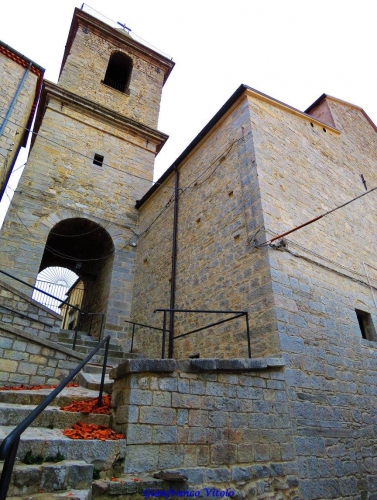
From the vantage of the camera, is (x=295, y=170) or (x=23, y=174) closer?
(x=295, y=170)

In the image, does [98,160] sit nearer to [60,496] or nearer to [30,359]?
[30,359]

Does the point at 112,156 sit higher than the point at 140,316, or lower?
higher

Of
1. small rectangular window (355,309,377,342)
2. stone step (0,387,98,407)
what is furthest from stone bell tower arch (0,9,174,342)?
small rectangular window (355,309,377,342)

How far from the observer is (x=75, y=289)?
15273 mm

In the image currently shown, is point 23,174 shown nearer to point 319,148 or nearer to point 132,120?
point 132,120

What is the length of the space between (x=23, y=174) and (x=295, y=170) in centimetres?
781

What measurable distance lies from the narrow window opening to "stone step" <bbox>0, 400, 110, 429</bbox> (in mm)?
14737

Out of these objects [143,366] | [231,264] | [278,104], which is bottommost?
[143,366]

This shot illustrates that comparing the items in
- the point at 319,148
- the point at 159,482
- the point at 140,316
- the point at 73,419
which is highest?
the point at 319,148

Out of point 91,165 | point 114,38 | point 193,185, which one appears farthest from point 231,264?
point 114,38

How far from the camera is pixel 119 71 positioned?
616 inches

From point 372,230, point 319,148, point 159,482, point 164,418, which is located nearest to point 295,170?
point 319,148

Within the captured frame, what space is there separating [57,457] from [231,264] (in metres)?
3.88

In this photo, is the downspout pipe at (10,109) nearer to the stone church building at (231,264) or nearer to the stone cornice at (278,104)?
the stone church building at (231,264)
